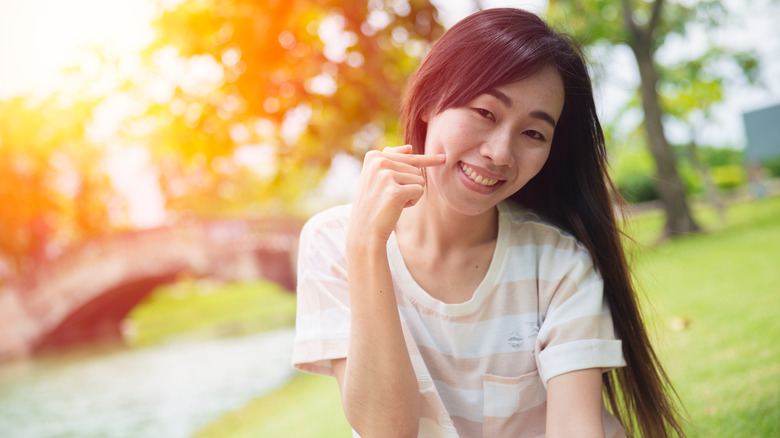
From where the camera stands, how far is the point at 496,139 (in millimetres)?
1260

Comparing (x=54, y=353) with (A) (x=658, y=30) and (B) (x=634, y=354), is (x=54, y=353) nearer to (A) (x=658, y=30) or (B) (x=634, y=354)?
(A) (x=658, y=30)

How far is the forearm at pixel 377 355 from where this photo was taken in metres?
1.21

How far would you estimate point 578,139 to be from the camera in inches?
58.2

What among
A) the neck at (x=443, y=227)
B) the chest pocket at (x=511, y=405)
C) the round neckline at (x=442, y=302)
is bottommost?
the chest pocket at (x=511, y=405)

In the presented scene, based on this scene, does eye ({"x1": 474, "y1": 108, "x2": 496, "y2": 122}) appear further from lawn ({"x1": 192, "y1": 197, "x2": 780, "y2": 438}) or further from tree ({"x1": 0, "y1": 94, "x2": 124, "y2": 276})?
tree ({"x1": 0, "y1": 94, "x2": 124, "y2": 276})

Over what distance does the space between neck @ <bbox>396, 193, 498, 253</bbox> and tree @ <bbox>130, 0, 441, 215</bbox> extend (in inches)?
188

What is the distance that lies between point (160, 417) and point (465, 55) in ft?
21.9

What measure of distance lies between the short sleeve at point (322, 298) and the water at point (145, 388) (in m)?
5.04

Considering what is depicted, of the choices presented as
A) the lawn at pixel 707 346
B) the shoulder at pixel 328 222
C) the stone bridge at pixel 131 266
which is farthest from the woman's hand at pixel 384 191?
the stone bridge at pixel 131 266

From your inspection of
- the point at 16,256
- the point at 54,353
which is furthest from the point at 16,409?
the point at 16,256

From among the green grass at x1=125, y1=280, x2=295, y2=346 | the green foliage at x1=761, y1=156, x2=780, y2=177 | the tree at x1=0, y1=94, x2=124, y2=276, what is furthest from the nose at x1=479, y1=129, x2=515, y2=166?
the green foliage at x1=761, y1=156, x2=780, y2=177

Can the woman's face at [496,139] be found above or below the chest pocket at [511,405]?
above

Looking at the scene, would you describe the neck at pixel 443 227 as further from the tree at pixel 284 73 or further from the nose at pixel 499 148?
the tree at pixel 284 73

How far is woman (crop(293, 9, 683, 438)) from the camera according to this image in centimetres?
124
